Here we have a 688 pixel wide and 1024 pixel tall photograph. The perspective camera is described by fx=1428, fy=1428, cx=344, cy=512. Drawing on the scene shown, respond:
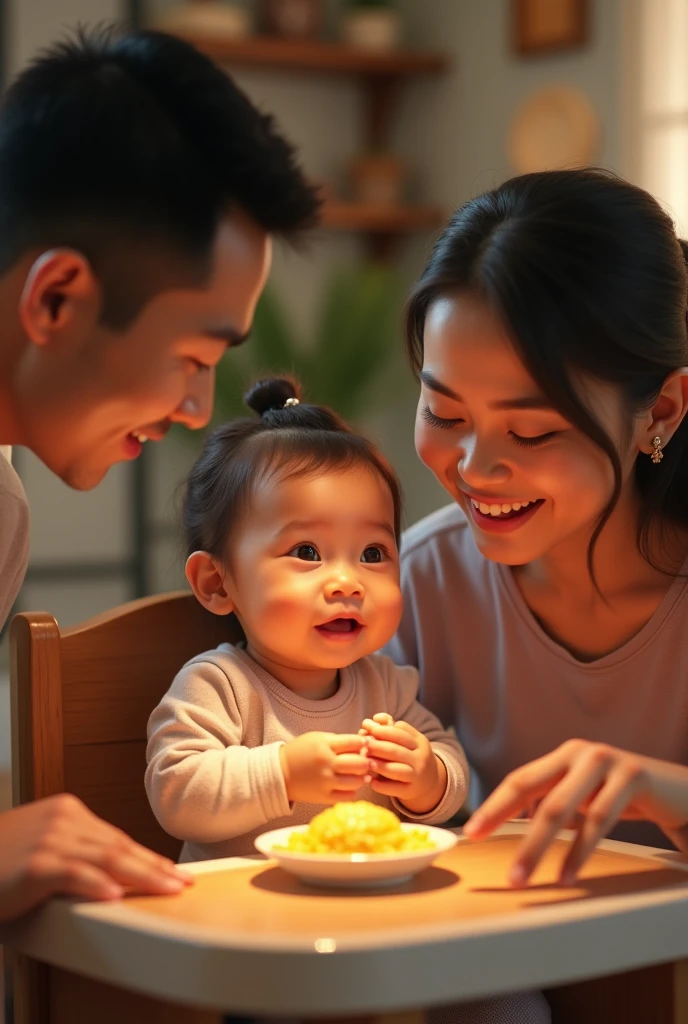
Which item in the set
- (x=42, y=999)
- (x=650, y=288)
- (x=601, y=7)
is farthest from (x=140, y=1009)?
(x=601, y=7)

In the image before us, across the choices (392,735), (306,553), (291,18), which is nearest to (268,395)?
(306,553)

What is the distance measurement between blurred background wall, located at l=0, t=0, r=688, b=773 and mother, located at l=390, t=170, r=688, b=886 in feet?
7.50

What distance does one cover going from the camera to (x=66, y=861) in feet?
3.81

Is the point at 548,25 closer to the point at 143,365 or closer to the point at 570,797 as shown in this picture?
the point at 143,365

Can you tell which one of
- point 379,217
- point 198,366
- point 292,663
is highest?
point 379,217

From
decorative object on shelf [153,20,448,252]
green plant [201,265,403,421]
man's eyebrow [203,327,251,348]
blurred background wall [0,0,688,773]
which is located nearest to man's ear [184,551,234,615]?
man's eyebrow [203,327,251,348]

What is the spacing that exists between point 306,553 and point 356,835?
40cm

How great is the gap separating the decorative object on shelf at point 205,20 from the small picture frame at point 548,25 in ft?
2.97

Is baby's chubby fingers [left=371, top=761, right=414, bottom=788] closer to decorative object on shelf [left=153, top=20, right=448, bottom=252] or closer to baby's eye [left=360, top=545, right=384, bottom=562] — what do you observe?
baby's eye [left=360, top=545, right=384, bottom=562]

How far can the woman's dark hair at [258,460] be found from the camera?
1579 mm

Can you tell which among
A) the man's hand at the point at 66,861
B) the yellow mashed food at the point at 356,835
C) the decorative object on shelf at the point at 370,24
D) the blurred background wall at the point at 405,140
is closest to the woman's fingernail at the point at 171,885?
the man's hand at the point at 66,861

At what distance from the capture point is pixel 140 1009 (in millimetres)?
1183

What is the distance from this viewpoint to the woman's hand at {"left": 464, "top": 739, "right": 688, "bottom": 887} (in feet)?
3.92

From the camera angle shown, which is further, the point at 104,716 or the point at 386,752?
the point at 104,716
